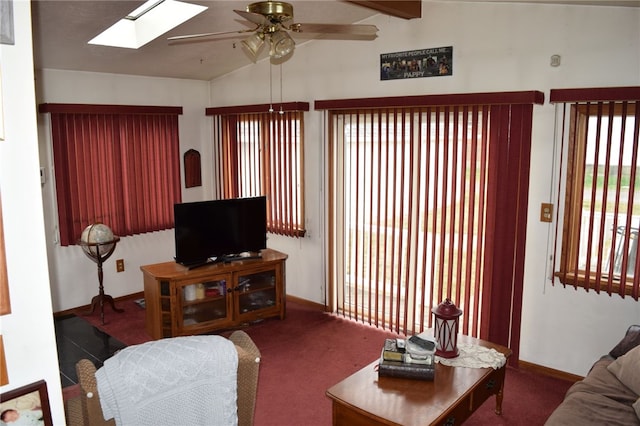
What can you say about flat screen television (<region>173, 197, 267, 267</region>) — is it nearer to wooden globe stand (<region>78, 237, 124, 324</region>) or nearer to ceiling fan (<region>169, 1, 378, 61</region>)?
wooden globe stand (<region>78, 237, 124, 324</region>)

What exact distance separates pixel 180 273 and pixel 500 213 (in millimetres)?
2627

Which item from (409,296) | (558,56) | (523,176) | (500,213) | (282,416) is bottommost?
(282,416)

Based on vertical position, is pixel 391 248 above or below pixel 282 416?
above

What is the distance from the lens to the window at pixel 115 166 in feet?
16.1

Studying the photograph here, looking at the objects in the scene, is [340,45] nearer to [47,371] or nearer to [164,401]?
[164,401]

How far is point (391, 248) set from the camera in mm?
4535

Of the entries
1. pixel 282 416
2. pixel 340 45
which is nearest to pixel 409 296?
pixel 282 416

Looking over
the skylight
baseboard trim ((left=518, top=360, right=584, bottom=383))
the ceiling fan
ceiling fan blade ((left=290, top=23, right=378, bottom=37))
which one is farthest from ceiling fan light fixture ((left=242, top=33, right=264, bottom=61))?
baseboard trim ((left=518, top=360, right=584, bottom=383))

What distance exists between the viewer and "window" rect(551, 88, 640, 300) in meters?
3.29

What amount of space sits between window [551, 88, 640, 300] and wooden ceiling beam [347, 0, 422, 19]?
1227 millimetres

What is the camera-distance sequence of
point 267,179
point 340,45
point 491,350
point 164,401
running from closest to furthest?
1. point 164,401
2. point 491,350
3. point 340,45
4. point 267,179

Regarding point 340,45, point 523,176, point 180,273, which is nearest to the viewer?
point 523,176

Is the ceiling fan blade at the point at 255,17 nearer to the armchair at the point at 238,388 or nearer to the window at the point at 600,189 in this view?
the armchair at the point at 238,388

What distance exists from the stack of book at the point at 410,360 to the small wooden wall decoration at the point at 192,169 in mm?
3743
